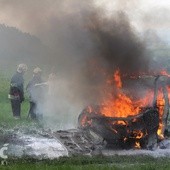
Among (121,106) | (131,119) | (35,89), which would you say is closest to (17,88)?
(35,89)

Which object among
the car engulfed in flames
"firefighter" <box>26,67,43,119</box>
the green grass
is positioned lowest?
the green grass

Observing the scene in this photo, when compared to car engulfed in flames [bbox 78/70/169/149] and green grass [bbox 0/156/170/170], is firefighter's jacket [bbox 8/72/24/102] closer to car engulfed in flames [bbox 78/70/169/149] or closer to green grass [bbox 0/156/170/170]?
car engulfed in flames [bbox 78/70/169/149]

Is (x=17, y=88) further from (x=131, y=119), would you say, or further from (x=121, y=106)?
(x=131, y=119)

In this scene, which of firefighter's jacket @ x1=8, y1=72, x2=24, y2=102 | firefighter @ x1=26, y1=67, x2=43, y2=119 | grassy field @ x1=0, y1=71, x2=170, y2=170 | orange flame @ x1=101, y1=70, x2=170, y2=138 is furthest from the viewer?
firefighter @ x1=26, y1=67, x2=43, y2=119

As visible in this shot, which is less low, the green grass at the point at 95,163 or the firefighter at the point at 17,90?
the firefighter at the point at 17,90

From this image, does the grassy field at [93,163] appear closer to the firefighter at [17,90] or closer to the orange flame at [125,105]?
the orange flame at [125,105]

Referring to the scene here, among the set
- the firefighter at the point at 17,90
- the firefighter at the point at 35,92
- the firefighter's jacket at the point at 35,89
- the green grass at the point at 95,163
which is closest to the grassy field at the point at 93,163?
the green grass at the point at 95,163

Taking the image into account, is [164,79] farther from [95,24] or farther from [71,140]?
[95,24]

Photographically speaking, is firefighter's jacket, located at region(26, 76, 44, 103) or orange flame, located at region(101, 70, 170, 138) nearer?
orange flame, located at region(101, 70, 170, 138)

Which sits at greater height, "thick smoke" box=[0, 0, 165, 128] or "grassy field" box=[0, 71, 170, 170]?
"thick smoke" box=[0, 0, 165, 128]

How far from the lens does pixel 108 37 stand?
1897cm

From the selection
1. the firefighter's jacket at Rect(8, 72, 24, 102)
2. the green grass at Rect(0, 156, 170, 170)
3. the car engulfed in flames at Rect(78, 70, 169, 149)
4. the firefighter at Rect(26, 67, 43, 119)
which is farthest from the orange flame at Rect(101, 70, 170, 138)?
the firefighter at Rect(26, 67, 43, 119)

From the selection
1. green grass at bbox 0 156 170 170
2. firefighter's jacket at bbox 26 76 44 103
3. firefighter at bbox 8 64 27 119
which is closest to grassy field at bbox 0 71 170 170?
green grass at bbox 0 156 170 170

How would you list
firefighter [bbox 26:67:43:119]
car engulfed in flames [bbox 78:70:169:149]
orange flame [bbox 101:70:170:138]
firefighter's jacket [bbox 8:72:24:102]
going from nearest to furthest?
car engulfed in flames [bbox 78:70:169:149]
orange flame [bbox 101:70:170:138]
firefighter's jacket [bbox 8:72:24:102]
firefighter [bbox 26:67:43:119]
